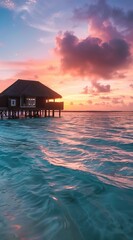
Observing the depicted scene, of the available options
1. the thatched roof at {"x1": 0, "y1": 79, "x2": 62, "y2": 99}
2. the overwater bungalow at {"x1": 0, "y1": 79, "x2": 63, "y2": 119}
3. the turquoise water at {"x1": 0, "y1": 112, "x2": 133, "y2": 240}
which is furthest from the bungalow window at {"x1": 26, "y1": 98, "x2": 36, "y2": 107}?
the turquoise water at {"x1": 0, "y1": 112, "x2": 133, "y2": 240}

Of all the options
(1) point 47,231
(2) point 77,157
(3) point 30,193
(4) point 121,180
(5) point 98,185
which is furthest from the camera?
(2) point 77,157

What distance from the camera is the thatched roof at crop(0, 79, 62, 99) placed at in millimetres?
37656

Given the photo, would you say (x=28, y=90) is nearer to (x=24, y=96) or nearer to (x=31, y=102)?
(x=24, y=96)

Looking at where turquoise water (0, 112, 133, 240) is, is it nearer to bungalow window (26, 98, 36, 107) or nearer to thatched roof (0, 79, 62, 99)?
thatched roof (0, 79, 62, 99)

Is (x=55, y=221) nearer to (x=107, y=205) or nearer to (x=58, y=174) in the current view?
(x=107, y=205)

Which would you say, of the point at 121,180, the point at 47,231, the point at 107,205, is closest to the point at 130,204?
the point at 107,205

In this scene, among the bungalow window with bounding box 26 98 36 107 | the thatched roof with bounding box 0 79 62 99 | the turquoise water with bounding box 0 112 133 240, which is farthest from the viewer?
the bungalow window with bounding box 26 98 36 107

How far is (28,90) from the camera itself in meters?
38.3

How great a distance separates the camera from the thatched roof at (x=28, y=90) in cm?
3766

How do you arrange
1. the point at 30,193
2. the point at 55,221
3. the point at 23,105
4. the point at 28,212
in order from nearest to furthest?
1. the point at 55,221
2. the point at 28,212
3. the point at 30,193
4. the point at 23,105

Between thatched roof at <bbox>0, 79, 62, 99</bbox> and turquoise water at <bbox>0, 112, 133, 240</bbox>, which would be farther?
thatched roof at <bbox>0, 79, 62, 99</bbox>

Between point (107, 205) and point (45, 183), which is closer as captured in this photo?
point (107, 205)

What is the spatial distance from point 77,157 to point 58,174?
8.67ft

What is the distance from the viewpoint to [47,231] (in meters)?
3.33
